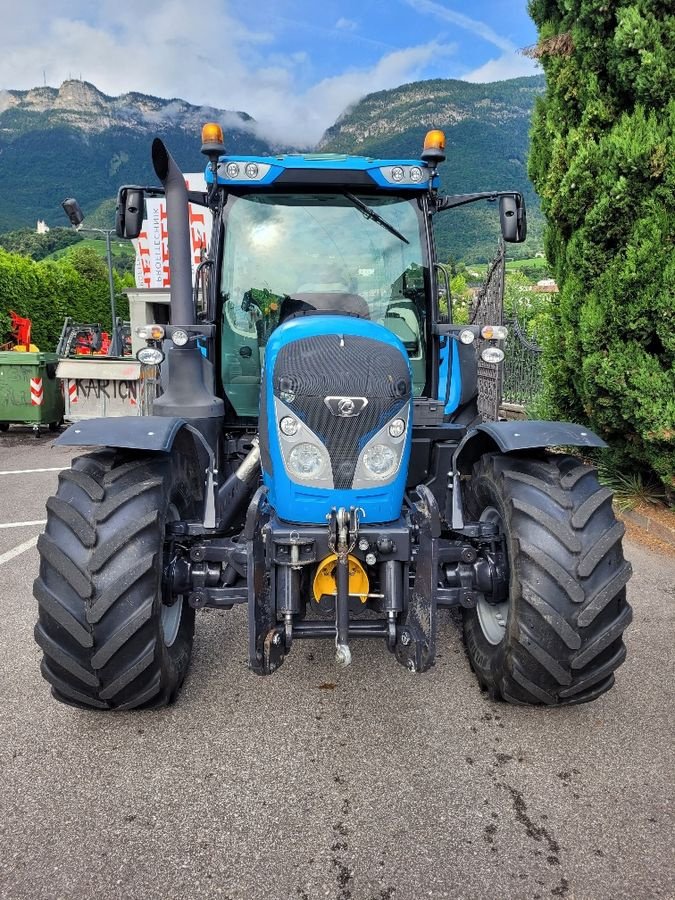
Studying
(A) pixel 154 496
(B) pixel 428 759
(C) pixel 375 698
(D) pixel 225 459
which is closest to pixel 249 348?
(D) pixel 225 459

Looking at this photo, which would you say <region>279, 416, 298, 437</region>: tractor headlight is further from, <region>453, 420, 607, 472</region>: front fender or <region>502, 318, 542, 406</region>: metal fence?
<region>502, 318, 542, 406</region>: metal fence

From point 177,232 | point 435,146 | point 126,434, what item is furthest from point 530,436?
point 177,232

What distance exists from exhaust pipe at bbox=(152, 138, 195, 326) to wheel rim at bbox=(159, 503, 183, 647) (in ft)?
3.88

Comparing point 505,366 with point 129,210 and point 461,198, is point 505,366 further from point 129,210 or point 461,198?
point 129,210

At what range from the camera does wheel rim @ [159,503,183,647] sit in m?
2.91

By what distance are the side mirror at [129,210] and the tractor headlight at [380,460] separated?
2124mm

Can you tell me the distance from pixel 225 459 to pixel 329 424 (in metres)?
1.40

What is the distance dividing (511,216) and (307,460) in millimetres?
2251

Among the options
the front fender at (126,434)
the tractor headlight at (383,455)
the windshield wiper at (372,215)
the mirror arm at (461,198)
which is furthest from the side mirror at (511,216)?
the front fender at (126,434)

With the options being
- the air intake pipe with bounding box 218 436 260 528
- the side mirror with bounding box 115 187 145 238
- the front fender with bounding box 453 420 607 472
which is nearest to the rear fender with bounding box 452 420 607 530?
the front fender with bounding box 453 420 607 472

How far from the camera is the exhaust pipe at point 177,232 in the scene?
316 centimetres

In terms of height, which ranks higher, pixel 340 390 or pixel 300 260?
pixel 300 260

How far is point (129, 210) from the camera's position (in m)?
3.65

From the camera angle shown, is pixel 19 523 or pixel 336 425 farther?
pixel 19 523
